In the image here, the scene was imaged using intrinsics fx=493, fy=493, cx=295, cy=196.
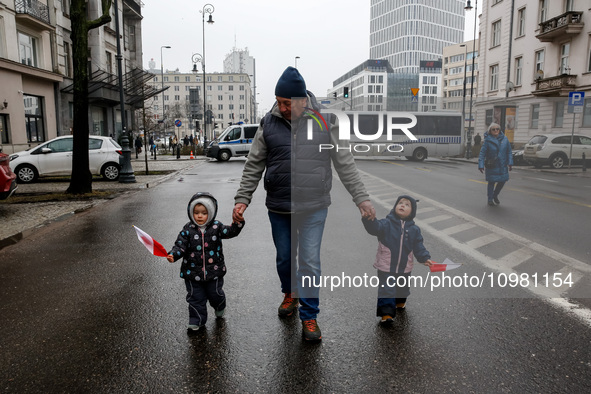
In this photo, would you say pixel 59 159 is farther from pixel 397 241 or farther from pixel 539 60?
pixel 539 60

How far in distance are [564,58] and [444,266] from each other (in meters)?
33.1

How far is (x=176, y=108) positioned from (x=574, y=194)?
319ft

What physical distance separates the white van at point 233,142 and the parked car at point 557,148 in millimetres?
15991

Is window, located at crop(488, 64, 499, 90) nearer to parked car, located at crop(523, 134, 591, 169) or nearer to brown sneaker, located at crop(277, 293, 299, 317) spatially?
parked car, located at crop(523, 134, 591, 169)

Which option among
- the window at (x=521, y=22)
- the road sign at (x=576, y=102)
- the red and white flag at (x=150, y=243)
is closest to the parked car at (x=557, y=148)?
the road sign at (x=576, y=102)

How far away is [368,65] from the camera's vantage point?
132625 millimetres

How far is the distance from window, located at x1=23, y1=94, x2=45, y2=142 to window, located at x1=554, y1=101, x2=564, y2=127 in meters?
25.1

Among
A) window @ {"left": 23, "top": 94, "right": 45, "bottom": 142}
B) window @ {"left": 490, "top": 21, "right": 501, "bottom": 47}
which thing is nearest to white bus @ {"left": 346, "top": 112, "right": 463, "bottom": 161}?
window @ {"left": 23, "top": 94, "right": 45, "bottom": 142}

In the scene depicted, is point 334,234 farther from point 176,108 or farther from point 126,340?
point 176,108

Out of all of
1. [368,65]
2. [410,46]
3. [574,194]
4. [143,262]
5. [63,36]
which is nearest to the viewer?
[143,262]

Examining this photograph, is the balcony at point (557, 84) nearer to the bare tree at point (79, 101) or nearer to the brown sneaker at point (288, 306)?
the bare tree at point (79, 101)

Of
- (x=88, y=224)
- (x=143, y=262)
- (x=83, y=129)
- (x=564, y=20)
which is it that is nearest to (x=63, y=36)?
(x=83, y=129)

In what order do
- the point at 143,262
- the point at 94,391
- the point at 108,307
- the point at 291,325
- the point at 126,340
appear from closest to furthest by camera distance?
the point at 94,391 < the point at 126,340 < the point at 291,325 < the point at 108,307 < the point at 143,262

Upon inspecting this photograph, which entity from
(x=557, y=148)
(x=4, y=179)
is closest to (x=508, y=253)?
(x=4, y=179)
